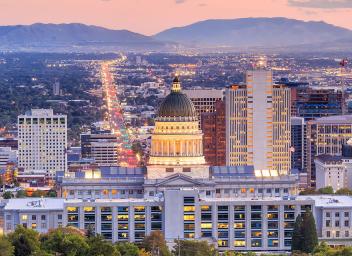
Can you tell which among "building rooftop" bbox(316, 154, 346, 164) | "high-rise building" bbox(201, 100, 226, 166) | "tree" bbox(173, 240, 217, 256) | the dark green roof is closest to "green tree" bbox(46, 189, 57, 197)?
the dark green roof

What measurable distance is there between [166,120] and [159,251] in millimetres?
29157

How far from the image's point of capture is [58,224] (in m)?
121

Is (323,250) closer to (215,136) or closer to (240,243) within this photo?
(240,243)

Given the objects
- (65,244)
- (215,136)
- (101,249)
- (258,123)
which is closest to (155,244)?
(65,244)

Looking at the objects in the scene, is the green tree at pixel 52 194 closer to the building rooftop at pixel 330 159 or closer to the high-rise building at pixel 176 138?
the high-rise building at pixel 176 138

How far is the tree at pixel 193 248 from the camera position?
4205 inches

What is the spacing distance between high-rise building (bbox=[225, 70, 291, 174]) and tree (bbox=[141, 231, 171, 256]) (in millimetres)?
60385

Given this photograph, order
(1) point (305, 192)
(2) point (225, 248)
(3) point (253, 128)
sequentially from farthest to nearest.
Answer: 1. (3) point (253, 128)
2. (1) point (305, 192)
3. (2) point (225, 248)

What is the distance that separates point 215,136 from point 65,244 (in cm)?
8099

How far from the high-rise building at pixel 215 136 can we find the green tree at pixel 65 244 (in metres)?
70.4

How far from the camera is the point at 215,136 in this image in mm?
181500

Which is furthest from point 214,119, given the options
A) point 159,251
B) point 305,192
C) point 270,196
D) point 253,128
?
point 159,251

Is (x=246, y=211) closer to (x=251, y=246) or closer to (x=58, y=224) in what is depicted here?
(x=251, y=246)

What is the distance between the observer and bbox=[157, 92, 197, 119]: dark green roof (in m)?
136
